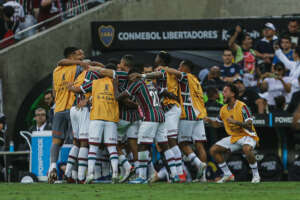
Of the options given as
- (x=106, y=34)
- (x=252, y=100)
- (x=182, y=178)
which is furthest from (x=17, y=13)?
(x=182, y=178)

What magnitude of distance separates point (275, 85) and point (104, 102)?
5.53 m

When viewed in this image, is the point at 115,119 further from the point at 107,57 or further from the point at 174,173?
the point at 107,57

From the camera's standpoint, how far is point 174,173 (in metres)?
13.5

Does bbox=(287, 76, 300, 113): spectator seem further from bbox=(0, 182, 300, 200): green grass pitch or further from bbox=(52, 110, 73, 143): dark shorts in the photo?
bbox=(0, 182, 300, 200): green grass pitch

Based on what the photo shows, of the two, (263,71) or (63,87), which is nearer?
(63,87)

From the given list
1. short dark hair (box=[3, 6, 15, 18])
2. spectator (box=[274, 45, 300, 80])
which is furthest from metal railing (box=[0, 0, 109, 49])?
spectator (box=[274, 45, 300, 80])

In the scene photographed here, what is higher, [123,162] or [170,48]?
[170,48]

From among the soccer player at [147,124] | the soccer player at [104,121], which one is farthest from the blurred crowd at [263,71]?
the soccer player at [104,121]

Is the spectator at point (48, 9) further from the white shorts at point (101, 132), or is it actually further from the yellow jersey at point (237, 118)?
the white shorts at point (101, 132)

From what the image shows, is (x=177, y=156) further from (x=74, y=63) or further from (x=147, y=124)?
(x=74, y=63)

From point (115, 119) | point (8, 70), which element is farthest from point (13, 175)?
point (115, 119)

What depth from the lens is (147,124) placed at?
13414 millimetres

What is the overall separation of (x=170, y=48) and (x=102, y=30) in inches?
71.4

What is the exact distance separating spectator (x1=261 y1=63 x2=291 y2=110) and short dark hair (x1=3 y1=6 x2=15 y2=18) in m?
7.37
